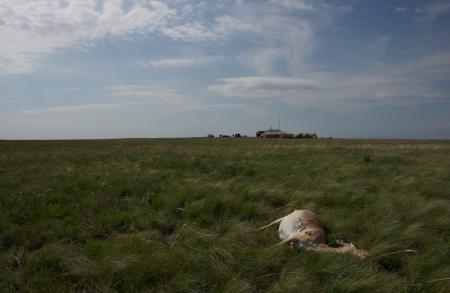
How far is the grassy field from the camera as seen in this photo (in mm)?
4246

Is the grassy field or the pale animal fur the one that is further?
the pale animal fur

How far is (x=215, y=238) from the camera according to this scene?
5.53 m

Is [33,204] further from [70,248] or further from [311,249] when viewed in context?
[311,249]

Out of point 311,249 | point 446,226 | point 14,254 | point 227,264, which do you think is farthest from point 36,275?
point 446,226

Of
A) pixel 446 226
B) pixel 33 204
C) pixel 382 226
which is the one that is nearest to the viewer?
pixel 382 226

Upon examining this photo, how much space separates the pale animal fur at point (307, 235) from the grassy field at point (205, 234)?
0.69ft

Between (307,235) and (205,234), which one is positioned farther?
(205,234)

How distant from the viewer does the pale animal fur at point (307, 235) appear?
5.12 metres

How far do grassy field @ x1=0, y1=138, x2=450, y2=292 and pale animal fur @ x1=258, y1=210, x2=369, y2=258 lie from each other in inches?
8.2

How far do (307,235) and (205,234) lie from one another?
160cm

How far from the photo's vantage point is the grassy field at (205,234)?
425 centimetres

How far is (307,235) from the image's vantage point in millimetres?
5398

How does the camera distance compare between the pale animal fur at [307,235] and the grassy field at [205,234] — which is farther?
the pale animal fur at [307,235]

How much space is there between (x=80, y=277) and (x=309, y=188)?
628 cm
